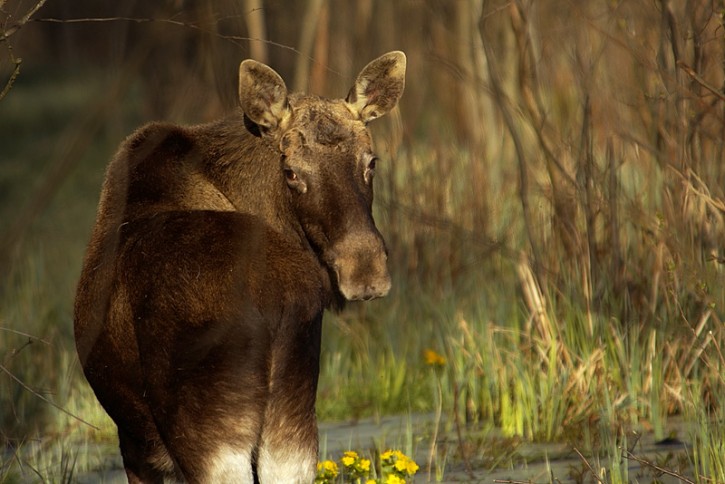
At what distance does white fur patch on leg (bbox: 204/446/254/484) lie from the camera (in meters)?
3.42

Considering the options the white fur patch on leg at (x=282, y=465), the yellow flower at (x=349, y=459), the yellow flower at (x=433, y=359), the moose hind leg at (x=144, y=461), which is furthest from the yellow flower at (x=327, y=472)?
the yellow flower at (x=433, y=359)

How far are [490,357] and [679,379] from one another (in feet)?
3.04

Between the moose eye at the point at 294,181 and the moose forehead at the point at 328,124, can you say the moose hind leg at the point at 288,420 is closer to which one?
the moose eye at the point at 294,181

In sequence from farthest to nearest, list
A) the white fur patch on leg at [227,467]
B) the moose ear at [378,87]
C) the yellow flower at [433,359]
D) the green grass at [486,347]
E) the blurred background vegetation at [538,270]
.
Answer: the yellow flower at [433,359] < the green grass at [486,347] < the blurred background vegetation at [538,270] < the moose ear at [378,87] < the white fur patch on leg at [227,467]

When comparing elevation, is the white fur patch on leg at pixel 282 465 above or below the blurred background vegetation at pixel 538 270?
below

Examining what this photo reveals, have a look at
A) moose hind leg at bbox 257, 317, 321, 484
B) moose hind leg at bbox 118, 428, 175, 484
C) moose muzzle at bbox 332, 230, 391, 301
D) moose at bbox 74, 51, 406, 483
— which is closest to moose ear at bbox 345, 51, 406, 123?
moose at bbox 74, 51, 406, 483

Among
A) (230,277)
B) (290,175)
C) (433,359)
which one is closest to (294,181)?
(290,175)

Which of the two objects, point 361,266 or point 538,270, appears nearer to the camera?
point 361,266

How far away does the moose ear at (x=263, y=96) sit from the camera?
13.6ft

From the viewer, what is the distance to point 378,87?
4457 millimetres

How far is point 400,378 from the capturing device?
655 centimetres

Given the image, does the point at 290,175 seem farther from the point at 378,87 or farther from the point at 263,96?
the point at 378,87

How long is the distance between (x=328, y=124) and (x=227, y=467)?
1.21m

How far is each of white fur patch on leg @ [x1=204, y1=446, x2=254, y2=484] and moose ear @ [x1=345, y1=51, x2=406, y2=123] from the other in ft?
4.60
